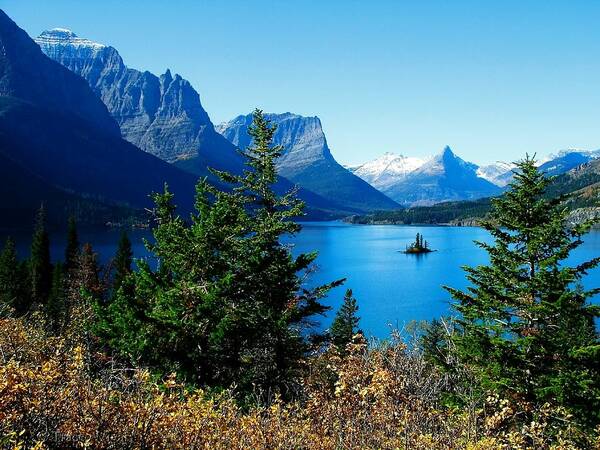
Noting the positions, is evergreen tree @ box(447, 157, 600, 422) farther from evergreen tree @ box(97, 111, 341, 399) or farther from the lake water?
the lake water

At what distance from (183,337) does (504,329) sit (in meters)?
12.9

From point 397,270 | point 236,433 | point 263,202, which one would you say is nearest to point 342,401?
point 236,433

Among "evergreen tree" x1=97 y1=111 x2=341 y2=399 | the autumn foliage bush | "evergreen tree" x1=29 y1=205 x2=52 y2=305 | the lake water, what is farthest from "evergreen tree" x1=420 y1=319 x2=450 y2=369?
"evergreen tree" x1=29 y1=205 x2=52 y2=305

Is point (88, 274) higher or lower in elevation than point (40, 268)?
higher

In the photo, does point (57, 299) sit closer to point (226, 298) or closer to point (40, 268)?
point (40, 268)

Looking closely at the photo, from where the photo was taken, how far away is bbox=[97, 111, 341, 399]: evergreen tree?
2070 centimetres

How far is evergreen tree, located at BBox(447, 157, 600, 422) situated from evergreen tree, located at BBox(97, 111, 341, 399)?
306 inches

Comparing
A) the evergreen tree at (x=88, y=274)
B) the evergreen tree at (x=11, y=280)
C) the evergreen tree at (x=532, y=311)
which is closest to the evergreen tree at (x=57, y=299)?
the evergreen tree at (x=88, y=274)

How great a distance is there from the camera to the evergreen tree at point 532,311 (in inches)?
723

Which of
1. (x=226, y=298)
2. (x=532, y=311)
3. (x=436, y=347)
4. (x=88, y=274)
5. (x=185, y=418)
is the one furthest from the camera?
(x=88, y=274)

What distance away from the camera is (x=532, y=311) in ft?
62.6

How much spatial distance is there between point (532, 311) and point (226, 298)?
1227 cm

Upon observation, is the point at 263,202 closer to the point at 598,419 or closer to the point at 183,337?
the point at 183,337

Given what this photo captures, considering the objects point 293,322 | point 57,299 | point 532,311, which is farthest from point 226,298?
point 57,299
